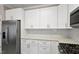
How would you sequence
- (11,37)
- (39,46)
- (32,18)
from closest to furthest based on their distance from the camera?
(39,46), (11,37), (32,18)

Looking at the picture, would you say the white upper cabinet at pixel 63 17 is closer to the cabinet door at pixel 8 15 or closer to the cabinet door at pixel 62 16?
the cabinet door at pixel 62 16

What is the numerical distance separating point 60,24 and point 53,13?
1.23 ft

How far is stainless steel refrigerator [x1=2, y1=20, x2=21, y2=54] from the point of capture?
2.50 m

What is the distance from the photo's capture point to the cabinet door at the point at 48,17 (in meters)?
2.50

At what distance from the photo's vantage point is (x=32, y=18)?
110 inches

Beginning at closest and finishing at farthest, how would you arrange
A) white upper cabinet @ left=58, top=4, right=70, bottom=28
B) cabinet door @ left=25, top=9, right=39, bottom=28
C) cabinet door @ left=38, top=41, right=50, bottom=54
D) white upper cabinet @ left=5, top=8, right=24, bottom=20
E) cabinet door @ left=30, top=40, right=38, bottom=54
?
white upper cabinet @ left=58, top=4, right=70, bottom=28
cabinet door @ left=38, top=41, right=50, bottom=54
cabinet door @ left=30, top=40, right=38, bottom=54
cabinet door @ left=25, top=9, right=39, bottom=28
white upper cabinet @ left=5, top=8, right=24, bottom=20

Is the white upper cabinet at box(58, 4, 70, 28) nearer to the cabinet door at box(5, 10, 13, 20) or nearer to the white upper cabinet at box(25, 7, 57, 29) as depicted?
the white upper cabinet at box(25, 7, 57, 29)

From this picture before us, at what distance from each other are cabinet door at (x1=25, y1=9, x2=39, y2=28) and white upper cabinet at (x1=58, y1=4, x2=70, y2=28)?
671 mm

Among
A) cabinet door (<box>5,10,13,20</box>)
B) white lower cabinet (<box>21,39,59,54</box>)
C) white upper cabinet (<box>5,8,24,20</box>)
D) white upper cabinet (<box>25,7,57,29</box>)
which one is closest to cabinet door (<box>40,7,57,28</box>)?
white upper cabinet (<box>25,7,57,29</box>)

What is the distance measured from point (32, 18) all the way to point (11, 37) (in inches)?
32.9

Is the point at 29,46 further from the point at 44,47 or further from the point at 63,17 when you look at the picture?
the point at 63,17

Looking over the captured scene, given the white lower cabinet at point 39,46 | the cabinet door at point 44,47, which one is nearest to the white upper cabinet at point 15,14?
the white lower cabinet at point 39,46

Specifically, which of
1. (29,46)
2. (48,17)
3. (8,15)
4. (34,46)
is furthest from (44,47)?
(8,15)

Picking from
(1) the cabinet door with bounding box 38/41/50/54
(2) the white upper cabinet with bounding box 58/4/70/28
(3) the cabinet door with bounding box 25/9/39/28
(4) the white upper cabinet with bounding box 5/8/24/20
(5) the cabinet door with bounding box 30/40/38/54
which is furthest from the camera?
(4) the white upper cabinet with bounding box 5/8/24/20
